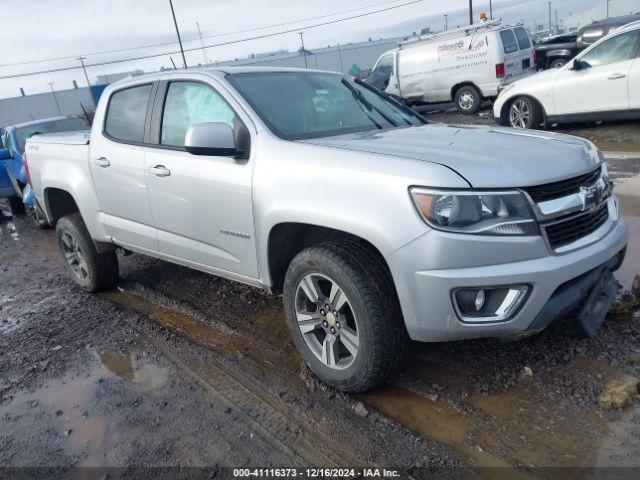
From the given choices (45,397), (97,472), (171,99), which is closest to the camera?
(97,472)

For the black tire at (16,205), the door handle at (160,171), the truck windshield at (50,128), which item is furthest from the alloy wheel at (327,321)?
the black tire at (16,205)

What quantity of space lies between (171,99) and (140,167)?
0.54 meters

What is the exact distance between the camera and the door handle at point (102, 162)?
4.22 metres

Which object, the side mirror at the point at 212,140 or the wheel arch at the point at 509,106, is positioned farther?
the wheel arch at the point at 509,106

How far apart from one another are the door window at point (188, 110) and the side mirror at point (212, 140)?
291 mm

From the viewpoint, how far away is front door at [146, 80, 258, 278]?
323 cm

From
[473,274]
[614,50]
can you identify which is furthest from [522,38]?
[473,274]

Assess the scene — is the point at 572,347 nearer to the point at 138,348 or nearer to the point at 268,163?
the point at 268,163

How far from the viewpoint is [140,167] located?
12.8ft

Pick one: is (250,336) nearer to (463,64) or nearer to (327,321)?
(327,321)

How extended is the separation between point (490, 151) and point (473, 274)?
677 millimetres

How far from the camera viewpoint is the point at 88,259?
488 centimetres

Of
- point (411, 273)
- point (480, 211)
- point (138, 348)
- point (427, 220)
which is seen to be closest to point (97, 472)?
point (138, 348)

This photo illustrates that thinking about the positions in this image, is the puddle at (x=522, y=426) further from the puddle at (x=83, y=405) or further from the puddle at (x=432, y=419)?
the puddle at (x=83, y=405)
